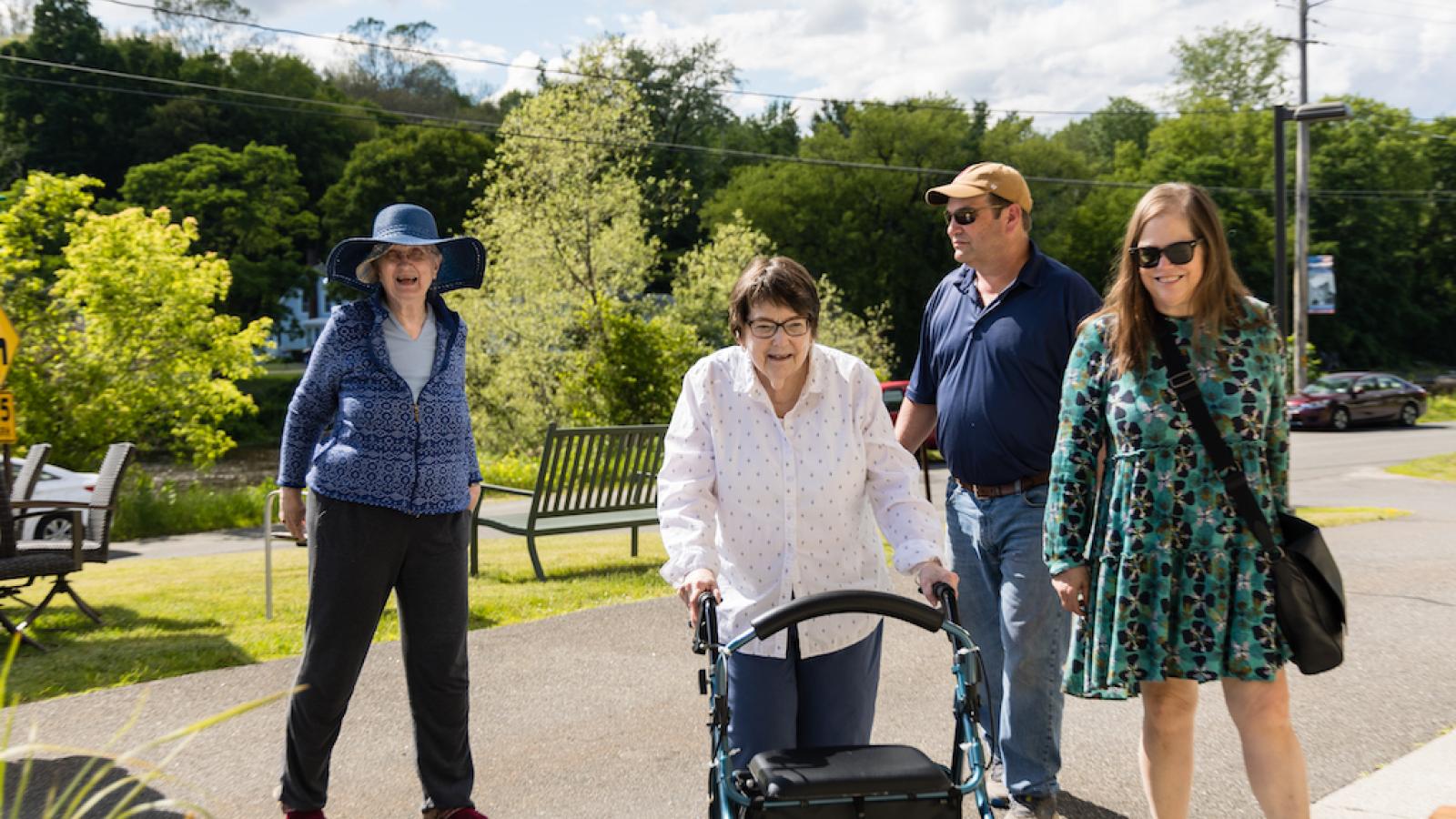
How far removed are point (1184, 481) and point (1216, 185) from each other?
220 feet

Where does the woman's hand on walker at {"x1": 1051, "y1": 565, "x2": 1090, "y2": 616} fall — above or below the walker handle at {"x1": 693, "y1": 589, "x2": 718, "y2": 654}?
below

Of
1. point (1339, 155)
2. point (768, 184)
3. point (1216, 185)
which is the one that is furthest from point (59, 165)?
point (1339, 155)

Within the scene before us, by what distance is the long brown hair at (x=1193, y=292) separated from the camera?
139 inches

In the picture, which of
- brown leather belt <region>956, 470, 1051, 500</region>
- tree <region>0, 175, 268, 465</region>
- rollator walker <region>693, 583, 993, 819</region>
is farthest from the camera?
tree <region>0, 175, 268, 465</region>

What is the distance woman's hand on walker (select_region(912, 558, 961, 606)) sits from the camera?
10.2ft

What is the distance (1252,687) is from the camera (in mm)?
3484

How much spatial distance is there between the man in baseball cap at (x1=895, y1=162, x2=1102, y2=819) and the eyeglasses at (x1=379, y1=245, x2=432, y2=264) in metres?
1.70

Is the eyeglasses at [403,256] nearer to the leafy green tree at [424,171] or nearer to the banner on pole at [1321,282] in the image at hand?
the banner on pole at [1321,282]

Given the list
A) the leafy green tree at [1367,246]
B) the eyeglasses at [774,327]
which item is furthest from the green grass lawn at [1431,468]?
the leafy green tree at [1367,246]

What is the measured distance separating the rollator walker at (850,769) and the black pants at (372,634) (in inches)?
66.1

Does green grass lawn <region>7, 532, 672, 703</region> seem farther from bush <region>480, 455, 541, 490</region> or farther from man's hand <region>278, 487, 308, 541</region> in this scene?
bush <region>480, 455, 541, 490</region>

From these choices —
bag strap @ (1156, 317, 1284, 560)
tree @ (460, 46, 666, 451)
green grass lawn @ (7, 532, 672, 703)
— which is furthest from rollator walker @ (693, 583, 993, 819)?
tree @ (460, 46, 666, 451)

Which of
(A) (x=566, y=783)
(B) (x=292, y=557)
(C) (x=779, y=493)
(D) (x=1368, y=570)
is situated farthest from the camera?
(B) (x=292, y=557)

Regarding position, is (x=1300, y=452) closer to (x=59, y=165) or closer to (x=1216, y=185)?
(x=1216, y=185)
